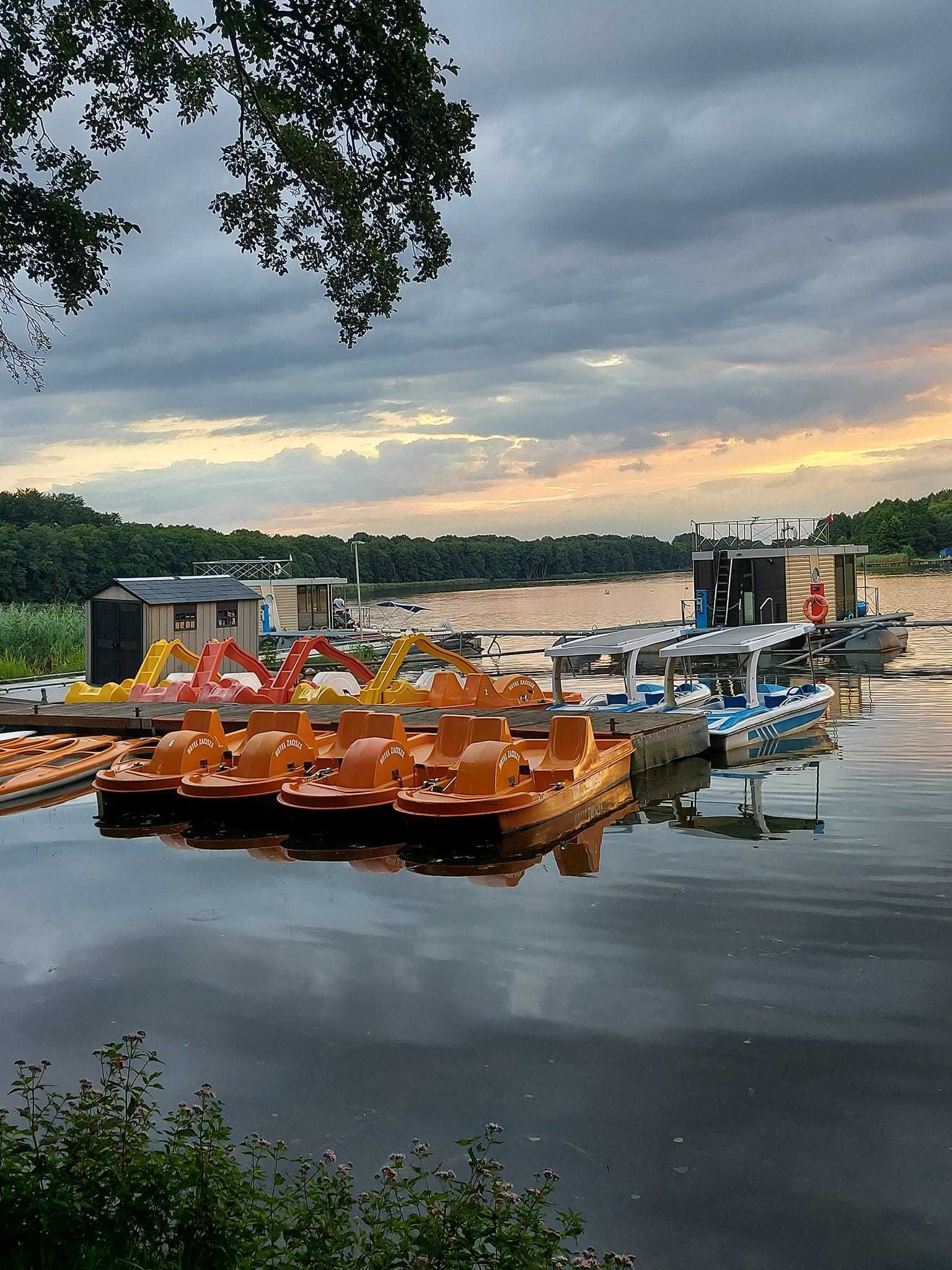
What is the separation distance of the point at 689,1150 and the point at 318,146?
5.32 metres

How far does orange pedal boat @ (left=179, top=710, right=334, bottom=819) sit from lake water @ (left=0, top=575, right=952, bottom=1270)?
0.68m

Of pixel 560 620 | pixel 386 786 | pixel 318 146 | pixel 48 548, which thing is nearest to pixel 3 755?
pixel 386 786

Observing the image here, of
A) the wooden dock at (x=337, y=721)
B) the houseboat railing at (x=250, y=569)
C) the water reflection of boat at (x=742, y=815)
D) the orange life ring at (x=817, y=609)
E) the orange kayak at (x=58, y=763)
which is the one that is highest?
the houseboat railing at (x=250, y=569)

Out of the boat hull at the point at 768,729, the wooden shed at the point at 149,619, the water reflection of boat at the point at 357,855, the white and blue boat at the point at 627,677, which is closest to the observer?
the water reflection of boat at the point at 357,855

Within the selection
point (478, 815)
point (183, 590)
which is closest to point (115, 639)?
point (183, 590)

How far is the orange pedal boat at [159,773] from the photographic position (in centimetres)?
1295

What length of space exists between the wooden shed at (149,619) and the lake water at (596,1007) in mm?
12128

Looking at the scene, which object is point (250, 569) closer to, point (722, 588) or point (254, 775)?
point (722, 588)

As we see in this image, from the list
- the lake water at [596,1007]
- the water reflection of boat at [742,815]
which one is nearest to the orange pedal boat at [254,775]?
the lake water at [596,1007]

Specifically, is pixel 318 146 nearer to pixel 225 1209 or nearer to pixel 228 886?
pixel 225 1209

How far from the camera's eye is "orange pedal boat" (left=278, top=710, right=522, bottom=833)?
11516mm

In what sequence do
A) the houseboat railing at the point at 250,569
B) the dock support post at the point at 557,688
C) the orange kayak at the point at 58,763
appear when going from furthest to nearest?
the houseboat railing at the point at 250,569, the dock support post at the point at 557,688, the orange kayak at the point at 58,763

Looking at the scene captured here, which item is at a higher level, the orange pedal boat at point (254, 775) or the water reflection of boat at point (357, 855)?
the orange pedal boat at point (254, 775)

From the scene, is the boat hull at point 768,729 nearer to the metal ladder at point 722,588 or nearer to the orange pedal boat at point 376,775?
the orange pedal boat at point 376,775
